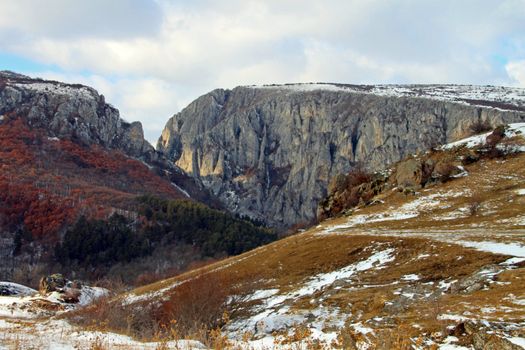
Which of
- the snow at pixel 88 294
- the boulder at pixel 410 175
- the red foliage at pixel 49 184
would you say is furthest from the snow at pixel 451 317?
the red foliage at pixel 49 184

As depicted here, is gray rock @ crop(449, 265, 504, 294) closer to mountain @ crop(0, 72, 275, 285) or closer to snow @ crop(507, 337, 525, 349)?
snow @ crop(507, 337, 525, 349)

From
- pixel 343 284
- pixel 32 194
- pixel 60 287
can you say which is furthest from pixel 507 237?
pixel 32 194

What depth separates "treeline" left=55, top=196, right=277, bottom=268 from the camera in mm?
136375

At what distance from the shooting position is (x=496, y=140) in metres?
53.2

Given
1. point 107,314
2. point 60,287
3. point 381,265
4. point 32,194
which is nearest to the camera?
point 381,265

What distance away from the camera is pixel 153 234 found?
152 meters

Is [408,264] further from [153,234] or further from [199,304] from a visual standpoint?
[153,234]

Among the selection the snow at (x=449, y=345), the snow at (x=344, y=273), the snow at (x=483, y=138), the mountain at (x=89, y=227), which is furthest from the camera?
the mountain at (x=89, y=227)

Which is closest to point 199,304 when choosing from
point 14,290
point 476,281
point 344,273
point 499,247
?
point 344,273

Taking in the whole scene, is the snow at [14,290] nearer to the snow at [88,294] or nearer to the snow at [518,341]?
the snow at [88,294]

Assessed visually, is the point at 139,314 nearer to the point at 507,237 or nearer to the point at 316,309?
the point at 316,309

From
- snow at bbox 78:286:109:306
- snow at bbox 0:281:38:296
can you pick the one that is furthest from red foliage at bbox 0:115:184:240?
snow at bbox 78:286:109:306

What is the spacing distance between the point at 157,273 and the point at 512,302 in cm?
11670

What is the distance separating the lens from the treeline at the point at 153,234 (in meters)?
136
